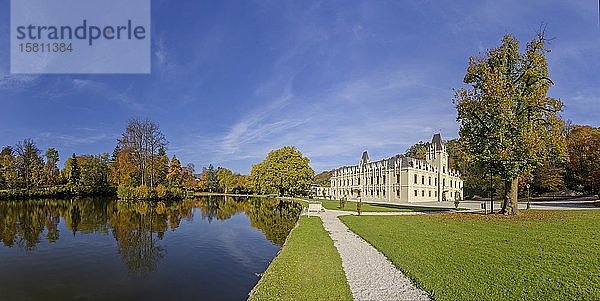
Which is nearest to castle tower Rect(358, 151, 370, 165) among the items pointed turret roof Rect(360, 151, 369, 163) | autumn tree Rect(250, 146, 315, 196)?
pointed turret roof Rect(360, 151, 369, 163)

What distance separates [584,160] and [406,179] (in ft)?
64.6

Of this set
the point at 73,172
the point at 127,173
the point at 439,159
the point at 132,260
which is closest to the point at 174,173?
the point at 127,173

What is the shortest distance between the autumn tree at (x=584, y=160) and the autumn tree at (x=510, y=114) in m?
24.8

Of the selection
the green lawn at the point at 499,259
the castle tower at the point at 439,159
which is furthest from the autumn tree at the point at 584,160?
the green lawn at the point at 499,259

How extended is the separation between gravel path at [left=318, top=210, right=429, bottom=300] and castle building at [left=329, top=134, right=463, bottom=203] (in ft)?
118

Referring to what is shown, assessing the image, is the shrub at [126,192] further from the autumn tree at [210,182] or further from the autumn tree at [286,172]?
the autumn tree at [210,182]

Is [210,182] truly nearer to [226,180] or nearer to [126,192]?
[226,180]

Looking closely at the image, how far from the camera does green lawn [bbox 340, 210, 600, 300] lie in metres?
6.16

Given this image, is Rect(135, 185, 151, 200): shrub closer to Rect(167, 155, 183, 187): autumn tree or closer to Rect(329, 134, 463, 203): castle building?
Rect(167, 155, 183, 187): autumn tree

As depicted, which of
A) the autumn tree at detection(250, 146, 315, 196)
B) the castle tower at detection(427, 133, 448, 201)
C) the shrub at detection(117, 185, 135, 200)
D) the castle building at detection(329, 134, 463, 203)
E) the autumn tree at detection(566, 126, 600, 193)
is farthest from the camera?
the autumn tree at detection(250, 146, 315, 196)

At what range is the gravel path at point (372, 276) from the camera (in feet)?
20.4

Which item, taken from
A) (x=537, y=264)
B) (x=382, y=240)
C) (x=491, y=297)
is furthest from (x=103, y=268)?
(x=537, y=264)

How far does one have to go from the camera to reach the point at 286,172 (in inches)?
2292

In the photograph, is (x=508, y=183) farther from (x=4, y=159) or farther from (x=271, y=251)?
(x=4, y=159)
